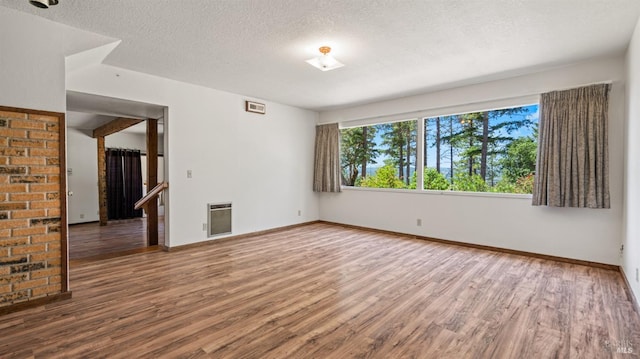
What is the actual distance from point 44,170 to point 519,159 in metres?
5.59

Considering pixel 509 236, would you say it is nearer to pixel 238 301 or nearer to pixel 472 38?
pixel 472 38

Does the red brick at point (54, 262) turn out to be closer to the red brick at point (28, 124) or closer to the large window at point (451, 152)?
the red brick at point (28, 124)

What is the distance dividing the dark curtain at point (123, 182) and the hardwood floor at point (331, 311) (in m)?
4.47

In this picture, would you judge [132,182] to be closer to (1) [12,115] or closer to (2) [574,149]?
(1) [12,115]

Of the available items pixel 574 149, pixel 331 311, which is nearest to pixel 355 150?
pixel 574 149

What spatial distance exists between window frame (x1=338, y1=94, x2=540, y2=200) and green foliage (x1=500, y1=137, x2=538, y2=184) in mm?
346

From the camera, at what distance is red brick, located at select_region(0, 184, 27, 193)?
7.96 feet

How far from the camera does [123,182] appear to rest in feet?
25.4

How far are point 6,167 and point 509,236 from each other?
18.5ft

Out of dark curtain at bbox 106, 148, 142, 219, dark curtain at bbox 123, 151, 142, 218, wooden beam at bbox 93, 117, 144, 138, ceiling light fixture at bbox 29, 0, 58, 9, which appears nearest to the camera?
ceiling light fixture at bbox 29, 0, 58, 9

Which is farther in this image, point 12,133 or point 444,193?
point 444,193

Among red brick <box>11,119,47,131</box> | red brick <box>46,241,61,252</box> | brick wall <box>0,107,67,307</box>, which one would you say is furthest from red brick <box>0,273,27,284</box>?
red brick <box>11,119,47,131</box>

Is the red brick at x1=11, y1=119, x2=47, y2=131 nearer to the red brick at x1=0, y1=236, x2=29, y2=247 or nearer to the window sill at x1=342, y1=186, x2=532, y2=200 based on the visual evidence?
the red brick at x1=0, y1=236, x2=29, y2=247

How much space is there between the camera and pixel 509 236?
4273mm
